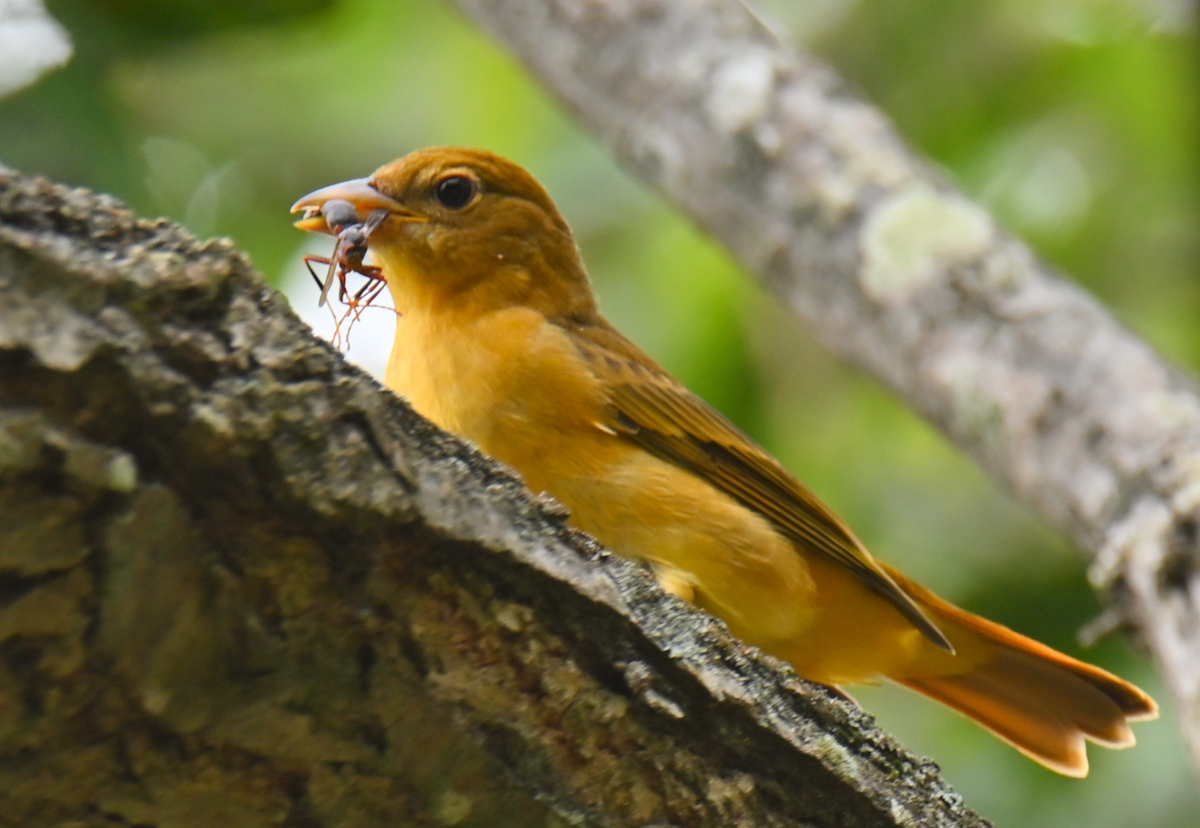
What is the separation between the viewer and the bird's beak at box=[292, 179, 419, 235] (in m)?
3.54

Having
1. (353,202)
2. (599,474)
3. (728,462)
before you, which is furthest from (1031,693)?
(353,202)

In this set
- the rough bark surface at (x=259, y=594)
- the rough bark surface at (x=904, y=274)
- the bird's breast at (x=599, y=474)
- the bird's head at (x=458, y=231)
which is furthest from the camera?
the bird's head at (x=458, y=231)

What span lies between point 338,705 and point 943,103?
17.3 feet

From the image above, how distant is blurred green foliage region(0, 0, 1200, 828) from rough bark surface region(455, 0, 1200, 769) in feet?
5.18

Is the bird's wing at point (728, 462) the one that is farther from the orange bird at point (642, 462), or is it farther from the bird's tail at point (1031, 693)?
the bird's tail at point (1031, 693)

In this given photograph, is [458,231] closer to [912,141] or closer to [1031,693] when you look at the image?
[1031,693]

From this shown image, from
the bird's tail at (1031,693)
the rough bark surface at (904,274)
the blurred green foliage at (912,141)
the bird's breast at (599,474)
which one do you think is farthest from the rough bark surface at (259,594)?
the blurred green foliage at (912,141)

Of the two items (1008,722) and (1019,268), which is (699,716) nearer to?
(1008,722)

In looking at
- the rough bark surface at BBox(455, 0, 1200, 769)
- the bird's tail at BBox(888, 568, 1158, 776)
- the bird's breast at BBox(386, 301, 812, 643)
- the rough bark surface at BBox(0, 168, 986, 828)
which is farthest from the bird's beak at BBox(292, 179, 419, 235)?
the rough bark surface at BBox(0, 168, 986, 828)

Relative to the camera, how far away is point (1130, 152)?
5.93 meters

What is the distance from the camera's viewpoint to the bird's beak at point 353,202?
11.6 feet

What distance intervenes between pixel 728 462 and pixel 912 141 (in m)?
3.22

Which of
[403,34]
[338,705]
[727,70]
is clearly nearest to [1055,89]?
[727,70]

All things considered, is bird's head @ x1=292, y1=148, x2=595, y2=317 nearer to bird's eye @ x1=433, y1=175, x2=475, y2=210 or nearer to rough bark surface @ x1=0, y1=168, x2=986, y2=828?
bird's eye @ x1=433, y1=175, x2=475, y2=210
